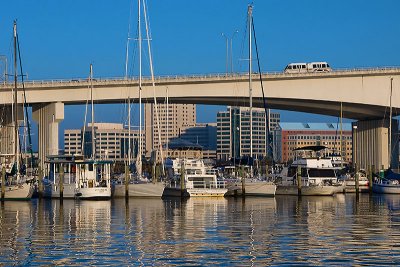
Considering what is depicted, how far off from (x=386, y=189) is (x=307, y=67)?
28.7 m

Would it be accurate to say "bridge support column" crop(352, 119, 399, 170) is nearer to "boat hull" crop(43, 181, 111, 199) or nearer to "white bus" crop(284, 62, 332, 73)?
"white bus" crop(284, 62, 332, 73)

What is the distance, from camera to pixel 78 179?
222 feet

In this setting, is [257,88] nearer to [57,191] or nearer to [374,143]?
[374,143]

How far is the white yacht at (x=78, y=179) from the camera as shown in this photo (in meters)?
66.4

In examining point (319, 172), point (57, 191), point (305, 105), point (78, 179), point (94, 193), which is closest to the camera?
point (94, 193)

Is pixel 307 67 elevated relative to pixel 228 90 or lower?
elevated

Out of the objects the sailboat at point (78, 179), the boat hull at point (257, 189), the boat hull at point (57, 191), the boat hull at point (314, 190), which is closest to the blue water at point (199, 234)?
the sailboat at point (78, 179)

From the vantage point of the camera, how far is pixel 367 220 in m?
46.0

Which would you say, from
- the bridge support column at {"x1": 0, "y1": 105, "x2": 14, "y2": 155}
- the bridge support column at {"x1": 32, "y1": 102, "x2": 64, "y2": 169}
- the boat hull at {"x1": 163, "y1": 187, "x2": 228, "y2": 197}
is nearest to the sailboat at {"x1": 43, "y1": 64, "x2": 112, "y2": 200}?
the boat hull at {"x1": 163, "y1": 187, "x2": 228, "y2": 197}

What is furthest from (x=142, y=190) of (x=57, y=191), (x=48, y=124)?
(x=48, y=124)

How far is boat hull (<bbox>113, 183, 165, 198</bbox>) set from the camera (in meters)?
66.9

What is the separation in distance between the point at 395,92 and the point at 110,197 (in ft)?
141

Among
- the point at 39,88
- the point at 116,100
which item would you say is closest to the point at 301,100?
the point at 116,100

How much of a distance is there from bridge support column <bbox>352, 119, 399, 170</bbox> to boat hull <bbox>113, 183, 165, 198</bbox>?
4591 cm
